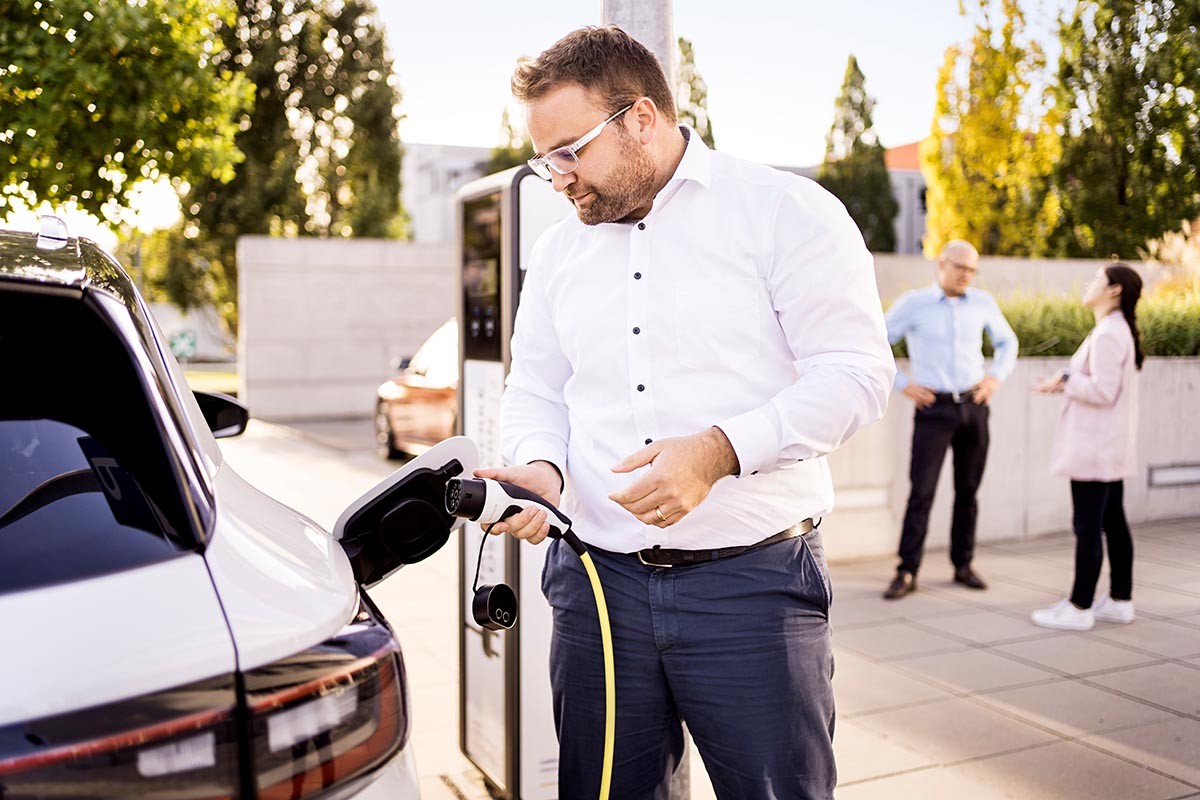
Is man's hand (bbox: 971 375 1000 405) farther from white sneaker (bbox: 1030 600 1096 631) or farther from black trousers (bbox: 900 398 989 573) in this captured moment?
white sneaker (bbox: 1030 600 1096 631)

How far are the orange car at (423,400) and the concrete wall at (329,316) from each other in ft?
25.3

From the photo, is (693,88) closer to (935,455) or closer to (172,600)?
(935,455)

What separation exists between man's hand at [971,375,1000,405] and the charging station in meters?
3.96

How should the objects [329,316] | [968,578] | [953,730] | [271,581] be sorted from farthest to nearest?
[329,316], [968,578], [953,730], [271,581]

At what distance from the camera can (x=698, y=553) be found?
7.50 ft

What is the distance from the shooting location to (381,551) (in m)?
2.12

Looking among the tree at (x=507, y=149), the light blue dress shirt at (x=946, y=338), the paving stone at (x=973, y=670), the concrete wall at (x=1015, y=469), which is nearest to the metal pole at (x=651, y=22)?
the paving stone at (x=973, y=670)

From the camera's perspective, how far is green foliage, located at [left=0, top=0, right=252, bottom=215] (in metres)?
5.62

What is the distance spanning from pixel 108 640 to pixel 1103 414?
234 inches

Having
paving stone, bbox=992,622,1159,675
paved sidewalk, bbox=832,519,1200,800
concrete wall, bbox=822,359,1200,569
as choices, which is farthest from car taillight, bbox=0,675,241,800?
concrete wall, bbox=822,359,1200,569

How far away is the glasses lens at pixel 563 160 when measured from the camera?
2299 mm

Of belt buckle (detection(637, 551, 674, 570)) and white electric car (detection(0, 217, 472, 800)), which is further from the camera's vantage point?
belt buckle (detection(637, 551, 674, 570))

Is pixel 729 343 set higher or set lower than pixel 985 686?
higher

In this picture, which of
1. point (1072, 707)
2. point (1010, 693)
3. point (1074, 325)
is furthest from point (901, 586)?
point (1074, 325)
